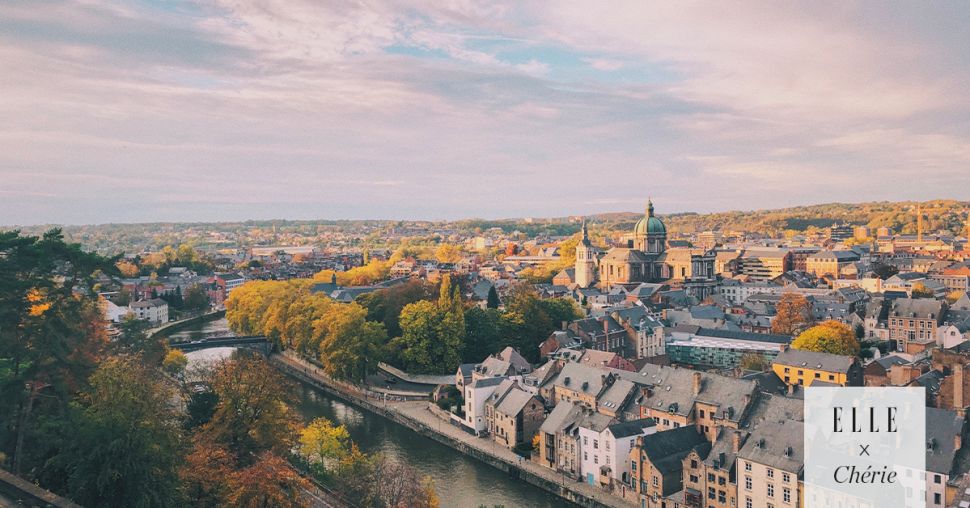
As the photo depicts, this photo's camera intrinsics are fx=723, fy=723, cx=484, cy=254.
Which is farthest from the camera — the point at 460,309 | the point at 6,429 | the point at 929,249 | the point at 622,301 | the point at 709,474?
the point at 929,249

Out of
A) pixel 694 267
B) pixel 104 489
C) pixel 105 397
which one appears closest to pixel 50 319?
pixel 105 397

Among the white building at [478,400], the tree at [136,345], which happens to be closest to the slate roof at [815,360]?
the white building at [478,400]

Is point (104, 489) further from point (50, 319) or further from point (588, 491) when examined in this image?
point (588, 491)

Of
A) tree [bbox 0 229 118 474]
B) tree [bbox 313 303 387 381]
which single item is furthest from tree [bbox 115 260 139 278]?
tree [bbox 0 229 118 474]

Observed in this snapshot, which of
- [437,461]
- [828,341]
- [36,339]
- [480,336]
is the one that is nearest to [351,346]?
[480,336]

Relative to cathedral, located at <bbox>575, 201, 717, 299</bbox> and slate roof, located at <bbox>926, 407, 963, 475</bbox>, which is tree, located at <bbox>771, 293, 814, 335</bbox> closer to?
cathedral, located at <bbox>575, 201, 717, 299</bbox>
